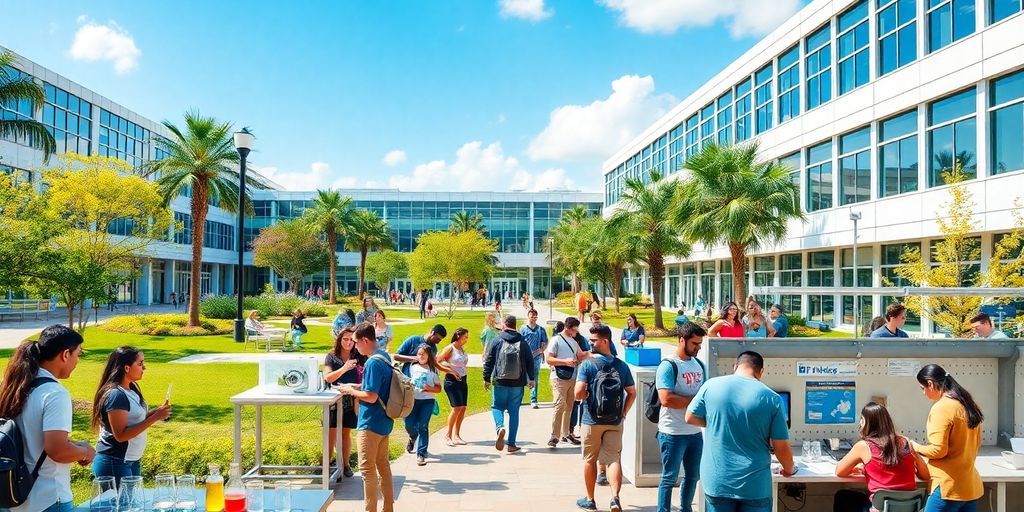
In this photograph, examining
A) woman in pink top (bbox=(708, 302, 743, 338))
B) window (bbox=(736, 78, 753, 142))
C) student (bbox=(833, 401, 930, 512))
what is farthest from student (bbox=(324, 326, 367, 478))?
window (bbox=(736, 78, 753, 142))

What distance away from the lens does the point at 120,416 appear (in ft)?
15.7

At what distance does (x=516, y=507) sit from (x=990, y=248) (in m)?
19.3

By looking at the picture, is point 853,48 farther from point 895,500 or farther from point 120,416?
point 120,416

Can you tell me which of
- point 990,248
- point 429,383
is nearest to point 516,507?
point 429,383

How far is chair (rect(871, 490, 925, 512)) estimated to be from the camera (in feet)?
15.7

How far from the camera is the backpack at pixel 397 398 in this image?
6059mm

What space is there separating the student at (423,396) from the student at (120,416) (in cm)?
356

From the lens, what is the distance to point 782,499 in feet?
20.1

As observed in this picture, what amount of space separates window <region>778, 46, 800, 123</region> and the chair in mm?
28333

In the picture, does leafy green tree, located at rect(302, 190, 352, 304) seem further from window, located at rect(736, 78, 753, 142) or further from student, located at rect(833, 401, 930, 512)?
student, located at rect(833, 401, 930, 512)

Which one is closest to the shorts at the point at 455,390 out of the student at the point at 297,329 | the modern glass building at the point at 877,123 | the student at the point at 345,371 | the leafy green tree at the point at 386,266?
the student at the point at 345,371

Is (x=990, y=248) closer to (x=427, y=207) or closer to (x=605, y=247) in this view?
(x=605, y=247)

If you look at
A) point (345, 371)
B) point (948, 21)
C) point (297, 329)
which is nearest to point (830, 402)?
point (345, 371)

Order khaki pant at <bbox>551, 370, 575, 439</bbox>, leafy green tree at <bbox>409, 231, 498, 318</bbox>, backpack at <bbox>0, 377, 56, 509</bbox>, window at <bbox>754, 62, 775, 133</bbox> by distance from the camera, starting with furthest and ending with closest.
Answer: leafy green tree at <bbox>409, 231, 498, 318</bbox>, window at <bbox>754, 62, 775, 133</bbox>, khaki pant at <bbox>551, 370, 575, 439</bbox>, backpack at <bbox>0, 377, 56, 509</bbox>
